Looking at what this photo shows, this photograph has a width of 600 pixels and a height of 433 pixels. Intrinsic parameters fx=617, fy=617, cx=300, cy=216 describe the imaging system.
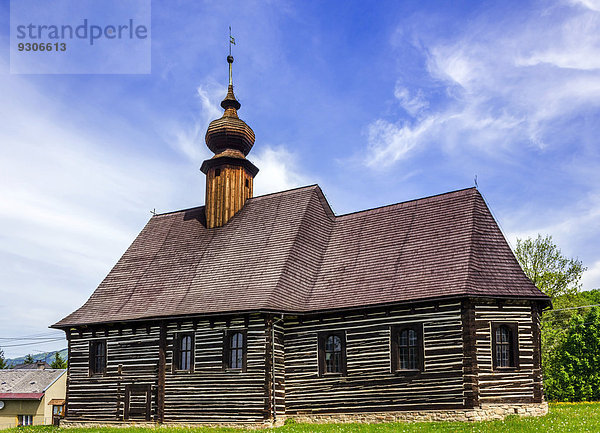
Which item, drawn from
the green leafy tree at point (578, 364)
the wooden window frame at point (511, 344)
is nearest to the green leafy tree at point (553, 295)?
the green leafy tree at point (578, 364)

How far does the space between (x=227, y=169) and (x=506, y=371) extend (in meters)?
17.5

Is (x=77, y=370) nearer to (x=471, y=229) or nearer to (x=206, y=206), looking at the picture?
(x=206, y=206)

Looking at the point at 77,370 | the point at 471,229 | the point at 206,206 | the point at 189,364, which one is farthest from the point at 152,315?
the point at 471,229

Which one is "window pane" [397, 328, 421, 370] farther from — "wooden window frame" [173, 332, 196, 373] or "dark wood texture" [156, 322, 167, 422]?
"dark wood texture" [156, 322, 167, 422]

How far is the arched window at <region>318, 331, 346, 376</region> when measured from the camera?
81.4ft

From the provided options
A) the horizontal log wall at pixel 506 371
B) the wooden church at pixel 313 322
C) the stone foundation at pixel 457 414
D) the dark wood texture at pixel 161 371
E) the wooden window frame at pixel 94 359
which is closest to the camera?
Result: the stone foundation at pixel 457 414

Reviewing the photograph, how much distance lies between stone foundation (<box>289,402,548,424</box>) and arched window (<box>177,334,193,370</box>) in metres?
6.91

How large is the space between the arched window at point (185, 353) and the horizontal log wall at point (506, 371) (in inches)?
479

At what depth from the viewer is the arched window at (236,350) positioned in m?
25.7

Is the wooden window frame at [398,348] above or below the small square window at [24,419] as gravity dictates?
above

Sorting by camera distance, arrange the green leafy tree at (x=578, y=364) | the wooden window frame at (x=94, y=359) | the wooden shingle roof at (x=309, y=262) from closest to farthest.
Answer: the wooden shingle roof at (x=309, y=262) < the wooden window frame at (x=94, y=359) < the green leafy tree at (x=578, y=364)

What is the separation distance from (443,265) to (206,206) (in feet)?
45.8

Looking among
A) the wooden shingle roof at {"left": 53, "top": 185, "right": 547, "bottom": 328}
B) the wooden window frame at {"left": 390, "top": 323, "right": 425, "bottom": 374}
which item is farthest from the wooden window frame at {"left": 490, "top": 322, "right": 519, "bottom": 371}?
the wooden window frame at {"left": 390, "top": 323, "right": 425, "bottom": 374}

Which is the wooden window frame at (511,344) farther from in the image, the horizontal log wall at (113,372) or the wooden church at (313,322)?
the horizontal log wall at (113,372)
